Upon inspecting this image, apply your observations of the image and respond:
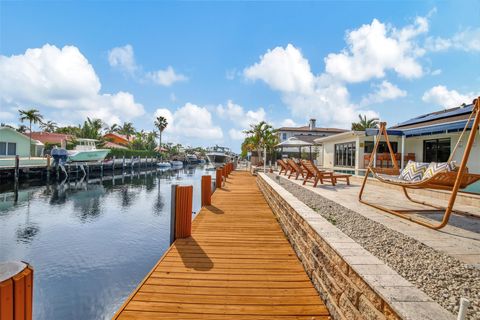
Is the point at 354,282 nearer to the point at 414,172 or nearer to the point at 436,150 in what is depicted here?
the point at 414,172

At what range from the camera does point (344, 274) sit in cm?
248

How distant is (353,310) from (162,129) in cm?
6879

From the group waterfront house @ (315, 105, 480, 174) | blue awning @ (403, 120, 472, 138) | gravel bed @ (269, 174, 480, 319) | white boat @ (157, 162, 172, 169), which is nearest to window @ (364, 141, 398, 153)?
waterfront house @ (315, 105, 480, 174)

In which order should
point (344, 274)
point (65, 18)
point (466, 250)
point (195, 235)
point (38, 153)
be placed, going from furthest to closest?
point (38, 153)
point (65, 18)
point (195, 235)
point (466, 250)
point (344, 274)

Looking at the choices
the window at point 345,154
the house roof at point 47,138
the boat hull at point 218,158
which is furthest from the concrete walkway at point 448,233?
the house roof at point 47,138

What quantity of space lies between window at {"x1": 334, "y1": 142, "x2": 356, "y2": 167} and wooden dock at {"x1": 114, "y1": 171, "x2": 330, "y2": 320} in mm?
16455

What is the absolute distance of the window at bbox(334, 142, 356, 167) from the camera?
2030 cm

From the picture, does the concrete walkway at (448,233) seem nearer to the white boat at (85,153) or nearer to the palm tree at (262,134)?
the palm tree at (262,134)

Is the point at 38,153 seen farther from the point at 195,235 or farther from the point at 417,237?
the point at 417,237

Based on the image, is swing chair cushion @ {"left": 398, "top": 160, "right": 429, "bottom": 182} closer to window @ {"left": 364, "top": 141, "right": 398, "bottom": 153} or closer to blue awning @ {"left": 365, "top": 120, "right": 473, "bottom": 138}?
blue awning @ {"left": 365, "top": 120, "right": 473, "bottom": 138}

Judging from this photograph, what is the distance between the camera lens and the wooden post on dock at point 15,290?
1.57 m

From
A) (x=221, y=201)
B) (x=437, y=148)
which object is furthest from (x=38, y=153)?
(x=437, y=148)

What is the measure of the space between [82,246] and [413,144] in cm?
1846

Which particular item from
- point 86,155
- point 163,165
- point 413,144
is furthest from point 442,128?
point 163,165
